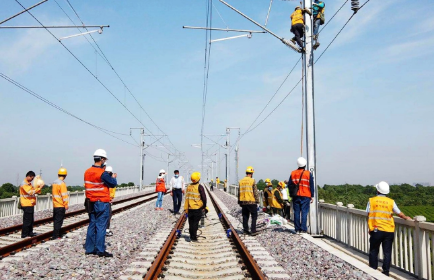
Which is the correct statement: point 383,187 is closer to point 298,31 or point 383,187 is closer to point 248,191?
point 248,191

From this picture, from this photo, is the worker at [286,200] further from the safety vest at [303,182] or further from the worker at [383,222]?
the worker at [383,222]

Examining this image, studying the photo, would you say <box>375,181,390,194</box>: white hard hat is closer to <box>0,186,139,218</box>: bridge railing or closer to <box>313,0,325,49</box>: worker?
<box>313,0,325,49</box>: worker

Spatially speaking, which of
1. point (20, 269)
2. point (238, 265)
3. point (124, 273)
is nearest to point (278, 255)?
point (238, 265)

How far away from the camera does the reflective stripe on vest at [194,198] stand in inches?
428

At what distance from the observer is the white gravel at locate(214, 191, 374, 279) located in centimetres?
704

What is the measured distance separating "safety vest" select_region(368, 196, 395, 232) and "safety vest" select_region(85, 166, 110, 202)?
17.0 feet

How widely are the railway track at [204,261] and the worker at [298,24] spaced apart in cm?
617

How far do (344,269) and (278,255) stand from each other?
2.09m

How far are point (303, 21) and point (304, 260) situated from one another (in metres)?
7.45

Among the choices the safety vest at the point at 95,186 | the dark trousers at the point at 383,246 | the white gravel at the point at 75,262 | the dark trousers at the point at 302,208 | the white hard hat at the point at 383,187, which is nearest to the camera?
the white gravel at the point at 75,262

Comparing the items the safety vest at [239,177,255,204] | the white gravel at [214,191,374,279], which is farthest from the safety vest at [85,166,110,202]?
the safety vest at [239,177,255,204]

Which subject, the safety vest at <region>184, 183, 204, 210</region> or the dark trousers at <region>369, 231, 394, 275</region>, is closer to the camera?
the dark trousers at <region>369, 231, 394, 275</region>

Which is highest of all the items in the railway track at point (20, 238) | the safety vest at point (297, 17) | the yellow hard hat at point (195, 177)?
the safety vest at point (297, 17)

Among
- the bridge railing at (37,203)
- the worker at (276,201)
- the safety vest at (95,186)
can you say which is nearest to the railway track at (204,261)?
the safety vest at (95,186)
